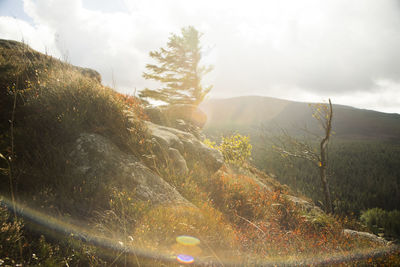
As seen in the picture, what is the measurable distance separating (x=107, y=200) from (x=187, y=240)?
1.50 meters

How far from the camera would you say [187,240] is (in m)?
3.08

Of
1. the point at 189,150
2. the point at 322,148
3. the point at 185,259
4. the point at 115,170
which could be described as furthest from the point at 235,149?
the point at 185,259

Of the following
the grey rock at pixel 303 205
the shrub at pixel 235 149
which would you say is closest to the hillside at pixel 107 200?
the grey rock at pixel 303 205

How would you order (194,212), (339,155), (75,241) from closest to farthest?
(75,241) < (194,212) < (339,155)

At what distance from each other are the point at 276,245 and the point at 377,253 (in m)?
2.95

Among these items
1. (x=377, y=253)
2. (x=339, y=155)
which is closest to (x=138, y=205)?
(x=377, y=253)

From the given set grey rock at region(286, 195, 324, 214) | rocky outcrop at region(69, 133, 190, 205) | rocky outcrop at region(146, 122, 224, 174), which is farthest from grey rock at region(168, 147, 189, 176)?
grey rock at region(286, 195, 324, 214)

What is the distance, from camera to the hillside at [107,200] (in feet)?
8.39

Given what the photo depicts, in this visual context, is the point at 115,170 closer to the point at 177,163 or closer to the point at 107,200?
the point at 107,200

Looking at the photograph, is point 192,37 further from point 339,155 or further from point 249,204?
point 339,155

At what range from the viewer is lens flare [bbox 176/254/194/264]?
105 inches

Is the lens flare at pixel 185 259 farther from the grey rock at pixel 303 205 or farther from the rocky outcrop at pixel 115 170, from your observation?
the grey rock at pixel 303 205

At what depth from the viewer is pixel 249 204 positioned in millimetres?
5281

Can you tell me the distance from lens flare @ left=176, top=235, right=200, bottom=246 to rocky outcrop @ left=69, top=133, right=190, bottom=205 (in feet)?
2.59
